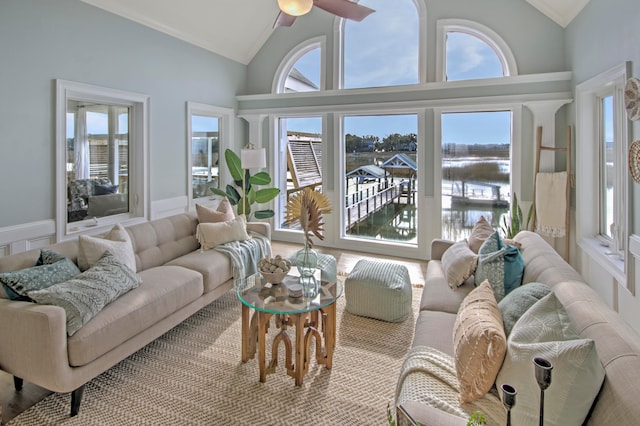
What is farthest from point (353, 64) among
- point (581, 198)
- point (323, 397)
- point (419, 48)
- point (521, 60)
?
point (323, 397)

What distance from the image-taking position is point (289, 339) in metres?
2.49

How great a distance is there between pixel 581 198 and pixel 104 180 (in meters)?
5.28

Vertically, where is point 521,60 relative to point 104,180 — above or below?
above

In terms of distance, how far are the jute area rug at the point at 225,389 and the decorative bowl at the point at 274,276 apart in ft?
1.78

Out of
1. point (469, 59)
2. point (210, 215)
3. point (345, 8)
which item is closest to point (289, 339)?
point (210, 215)

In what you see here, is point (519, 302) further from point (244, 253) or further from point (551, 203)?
point (551, 203)

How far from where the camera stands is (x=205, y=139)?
225 inches

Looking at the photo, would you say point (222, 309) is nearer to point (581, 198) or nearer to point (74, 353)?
point (74, 353)

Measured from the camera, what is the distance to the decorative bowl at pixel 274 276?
2.66 metres

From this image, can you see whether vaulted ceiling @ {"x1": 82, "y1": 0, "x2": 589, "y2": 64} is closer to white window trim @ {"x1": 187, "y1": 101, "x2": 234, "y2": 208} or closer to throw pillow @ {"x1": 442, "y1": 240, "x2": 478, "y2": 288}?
white window trim @ {"x1": 187, "y1": 101, "x2": 234, "y2": 208}

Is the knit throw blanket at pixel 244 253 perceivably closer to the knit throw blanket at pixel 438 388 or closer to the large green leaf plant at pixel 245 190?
the large green leaf plant at pixel 245 190

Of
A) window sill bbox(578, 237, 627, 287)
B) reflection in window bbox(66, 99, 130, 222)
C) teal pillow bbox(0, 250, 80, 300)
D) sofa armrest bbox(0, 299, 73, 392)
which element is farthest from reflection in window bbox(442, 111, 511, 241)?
sofa armrest bbox(0, 299, 73, 392)

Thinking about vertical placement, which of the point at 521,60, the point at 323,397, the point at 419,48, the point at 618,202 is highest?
the point at 419,48

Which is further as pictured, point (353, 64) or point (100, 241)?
point (353, 64)
